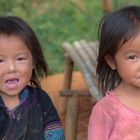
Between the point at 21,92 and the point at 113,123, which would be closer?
the point at 113,123

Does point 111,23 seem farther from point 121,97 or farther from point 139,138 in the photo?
point 139,138

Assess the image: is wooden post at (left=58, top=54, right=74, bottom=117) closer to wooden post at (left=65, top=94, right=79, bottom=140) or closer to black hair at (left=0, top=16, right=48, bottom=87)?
wooden post at (left=65, top=94, right=79, bottom=140)

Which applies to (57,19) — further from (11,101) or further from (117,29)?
(117,29)

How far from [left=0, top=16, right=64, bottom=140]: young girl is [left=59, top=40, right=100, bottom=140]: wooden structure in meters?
0.87

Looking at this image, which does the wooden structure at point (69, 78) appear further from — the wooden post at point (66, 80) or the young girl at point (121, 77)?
the young girl at point (121, 77)

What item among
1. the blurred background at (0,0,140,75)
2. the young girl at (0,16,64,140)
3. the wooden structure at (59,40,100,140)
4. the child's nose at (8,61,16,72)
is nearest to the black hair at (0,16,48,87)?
the young girl at (0,16,64,140)

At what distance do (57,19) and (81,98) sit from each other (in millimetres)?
2385

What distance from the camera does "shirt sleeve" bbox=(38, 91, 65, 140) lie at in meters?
2.13

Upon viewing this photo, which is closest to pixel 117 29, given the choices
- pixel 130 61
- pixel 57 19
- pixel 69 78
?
pixel 130 61

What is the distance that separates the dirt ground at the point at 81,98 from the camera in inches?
151

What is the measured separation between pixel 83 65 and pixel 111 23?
1.68 m

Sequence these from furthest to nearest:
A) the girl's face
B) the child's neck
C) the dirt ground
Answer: the dirt ground
the child's neck
the girl's face

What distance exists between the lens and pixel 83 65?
11.8ft

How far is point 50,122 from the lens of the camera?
2137 mm
